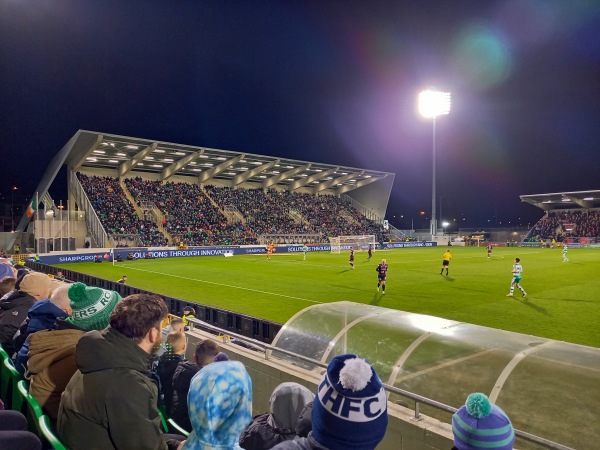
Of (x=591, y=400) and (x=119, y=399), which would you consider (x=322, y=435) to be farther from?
(x=591, y=400)

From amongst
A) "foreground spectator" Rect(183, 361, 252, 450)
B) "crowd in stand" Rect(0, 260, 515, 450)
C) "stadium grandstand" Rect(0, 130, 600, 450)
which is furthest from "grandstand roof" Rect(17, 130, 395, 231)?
"foreground spectator" Rect(183, 361, 252, 450)

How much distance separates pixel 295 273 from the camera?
2677cm

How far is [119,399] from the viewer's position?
2.21 metres

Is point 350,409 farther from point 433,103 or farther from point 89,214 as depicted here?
point 433,103

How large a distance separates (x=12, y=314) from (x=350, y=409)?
5031 millimetres

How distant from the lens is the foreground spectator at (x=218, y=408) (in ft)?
5.48

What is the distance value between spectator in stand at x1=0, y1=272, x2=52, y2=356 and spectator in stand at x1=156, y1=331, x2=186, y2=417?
206cm

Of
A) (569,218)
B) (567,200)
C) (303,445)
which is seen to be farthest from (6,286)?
(569,218)

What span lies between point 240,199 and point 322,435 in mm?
62115

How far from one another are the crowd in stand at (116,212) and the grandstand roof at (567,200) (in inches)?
2372

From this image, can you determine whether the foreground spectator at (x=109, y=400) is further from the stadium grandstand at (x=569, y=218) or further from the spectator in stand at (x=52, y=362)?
the stadium grandstand at (x=569, y=218)

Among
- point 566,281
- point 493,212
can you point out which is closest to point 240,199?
point 566,281

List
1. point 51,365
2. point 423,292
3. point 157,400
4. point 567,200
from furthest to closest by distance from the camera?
point 567,200 < point 423,292 < point 51,365 < point 157,400

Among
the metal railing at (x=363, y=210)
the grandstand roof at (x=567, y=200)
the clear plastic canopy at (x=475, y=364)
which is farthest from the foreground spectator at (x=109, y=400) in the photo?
the grandstand roof at (x=567, y=200)
